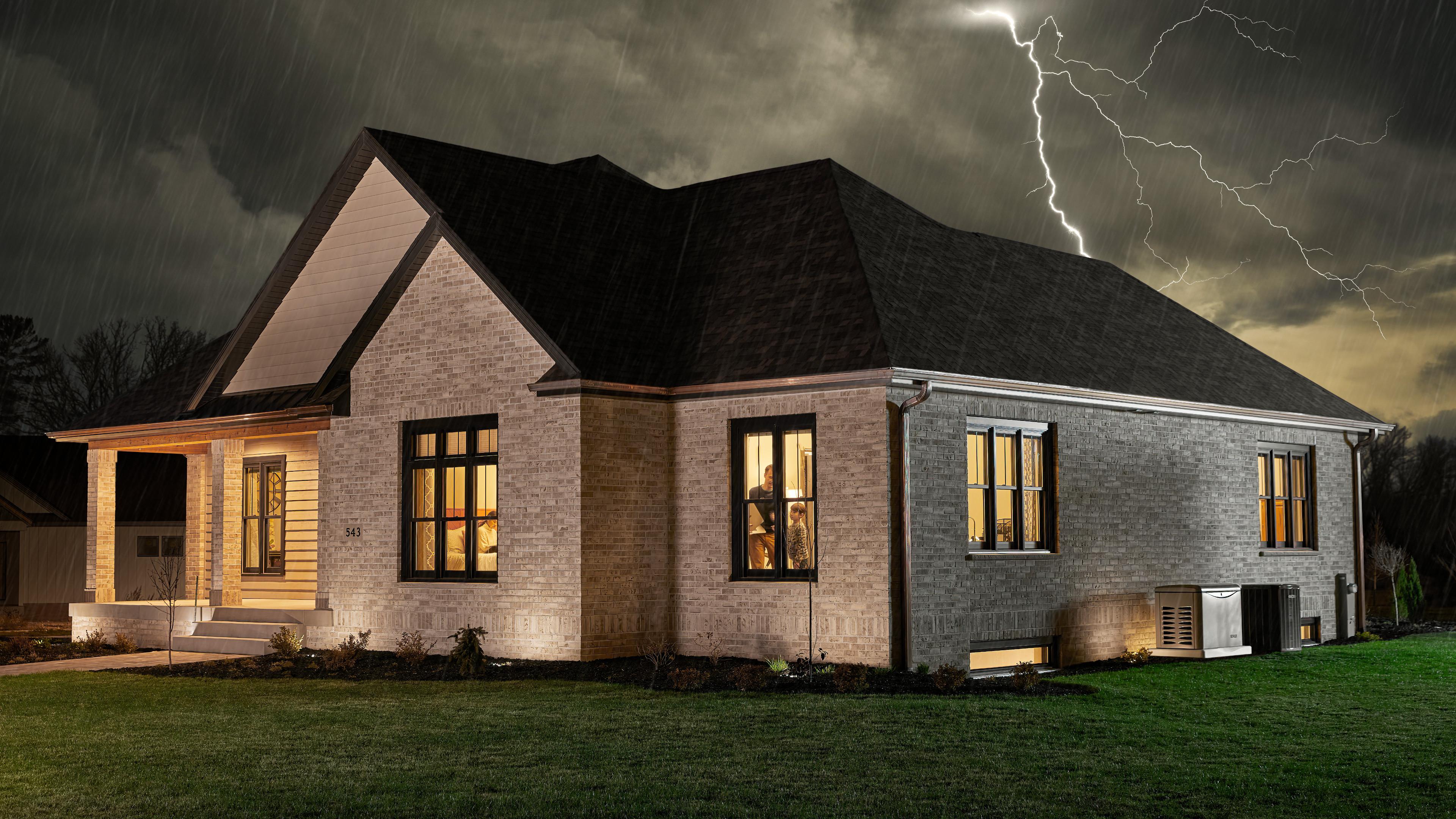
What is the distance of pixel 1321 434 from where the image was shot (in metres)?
24.5

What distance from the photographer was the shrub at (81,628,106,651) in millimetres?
22219

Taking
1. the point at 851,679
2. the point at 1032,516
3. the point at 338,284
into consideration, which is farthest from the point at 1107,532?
the point at 338,284

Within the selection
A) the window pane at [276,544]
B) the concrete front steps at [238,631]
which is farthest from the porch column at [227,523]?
the window pane at [276,544]

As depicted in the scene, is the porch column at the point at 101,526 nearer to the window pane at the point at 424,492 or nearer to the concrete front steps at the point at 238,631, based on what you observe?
the concrete front steps at the point at 238,631

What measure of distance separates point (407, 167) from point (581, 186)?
2904 mm

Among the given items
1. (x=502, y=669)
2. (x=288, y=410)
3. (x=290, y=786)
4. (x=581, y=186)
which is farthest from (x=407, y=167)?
(x=290, y=786)

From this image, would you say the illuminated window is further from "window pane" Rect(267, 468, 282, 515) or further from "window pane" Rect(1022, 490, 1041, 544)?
"window pane" Rect(267, 468, 282, 515)

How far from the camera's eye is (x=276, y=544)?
79.4 feet

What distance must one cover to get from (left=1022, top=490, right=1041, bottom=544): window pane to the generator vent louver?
2.76m

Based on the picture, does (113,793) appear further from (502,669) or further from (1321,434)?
(1321,434)

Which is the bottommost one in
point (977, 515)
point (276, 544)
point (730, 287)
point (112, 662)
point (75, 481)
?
point (112, 662)

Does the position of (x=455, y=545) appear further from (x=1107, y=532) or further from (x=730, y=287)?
(x=1107, y=532)

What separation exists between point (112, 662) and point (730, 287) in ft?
35.6

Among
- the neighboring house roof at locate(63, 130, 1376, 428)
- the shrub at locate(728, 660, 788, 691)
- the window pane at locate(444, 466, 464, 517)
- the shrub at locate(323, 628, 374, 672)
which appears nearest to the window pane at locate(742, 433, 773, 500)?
the neighboring house roof at locate(63, 130, 1376, 428)
